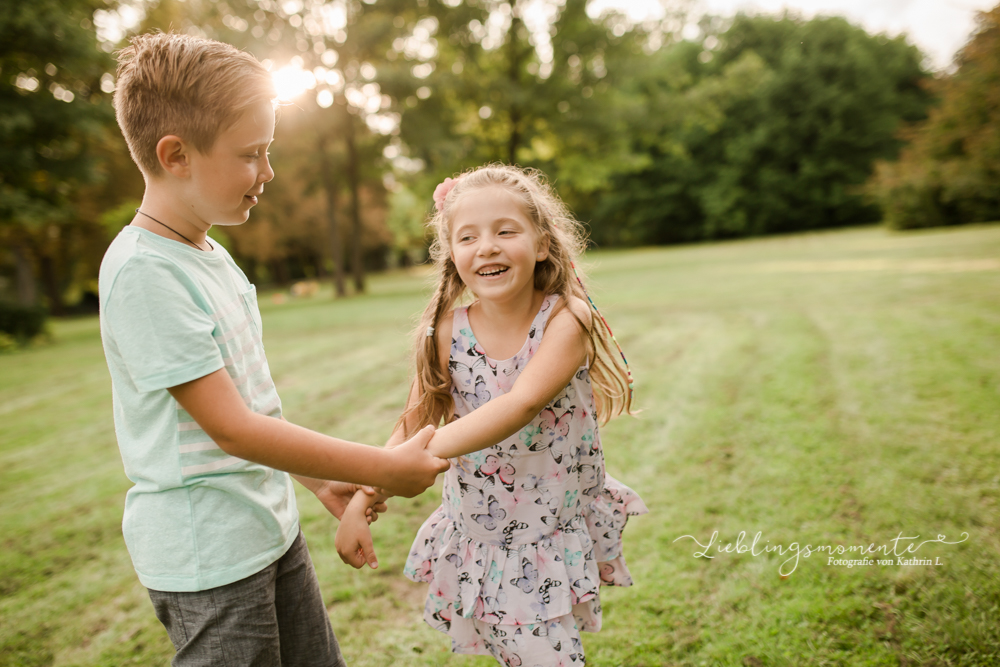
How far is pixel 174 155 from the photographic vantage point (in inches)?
48.6

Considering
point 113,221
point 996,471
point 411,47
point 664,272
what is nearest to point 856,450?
point 996,471

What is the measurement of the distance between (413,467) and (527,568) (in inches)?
20.9

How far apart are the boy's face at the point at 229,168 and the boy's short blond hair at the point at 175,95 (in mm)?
22

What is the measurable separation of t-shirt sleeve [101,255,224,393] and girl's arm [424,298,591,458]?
633 mm

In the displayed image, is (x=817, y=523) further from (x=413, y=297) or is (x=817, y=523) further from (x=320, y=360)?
(x=413, y=297)

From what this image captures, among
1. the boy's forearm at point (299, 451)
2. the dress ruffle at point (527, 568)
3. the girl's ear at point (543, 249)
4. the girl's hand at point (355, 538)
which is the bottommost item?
the dress ruffle at point (527, 568)

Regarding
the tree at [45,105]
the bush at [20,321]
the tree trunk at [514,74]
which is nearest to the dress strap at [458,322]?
the tree at [45,105]

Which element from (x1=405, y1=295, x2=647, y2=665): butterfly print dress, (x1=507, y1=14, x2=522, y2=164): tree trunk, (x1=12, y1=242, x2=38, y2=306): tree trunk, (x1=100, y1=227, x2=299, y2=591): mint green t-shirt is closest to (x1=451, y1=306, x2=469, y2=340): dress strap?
(x1=405, y1=295, x2=647, y2=665): butterfly print dress

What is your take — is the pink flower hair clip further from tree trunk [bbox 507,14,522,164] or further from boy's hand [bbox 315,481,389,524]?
tree trunk [bbox 507,14,522,164]

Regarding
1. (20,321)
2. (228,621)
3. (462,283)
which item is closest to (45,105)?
(20,321)

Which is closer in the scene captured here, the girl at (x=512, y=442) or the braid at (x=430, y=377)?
the girl at (x=512, y=442)

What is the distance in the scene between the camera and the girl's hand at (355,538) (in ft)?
5.49

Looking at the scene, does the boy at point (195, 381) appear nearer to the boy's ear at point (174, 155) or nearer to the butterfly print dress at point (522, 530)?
the boy's ear at point (174, 155)

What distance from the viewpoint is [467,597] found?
172 centimetres
